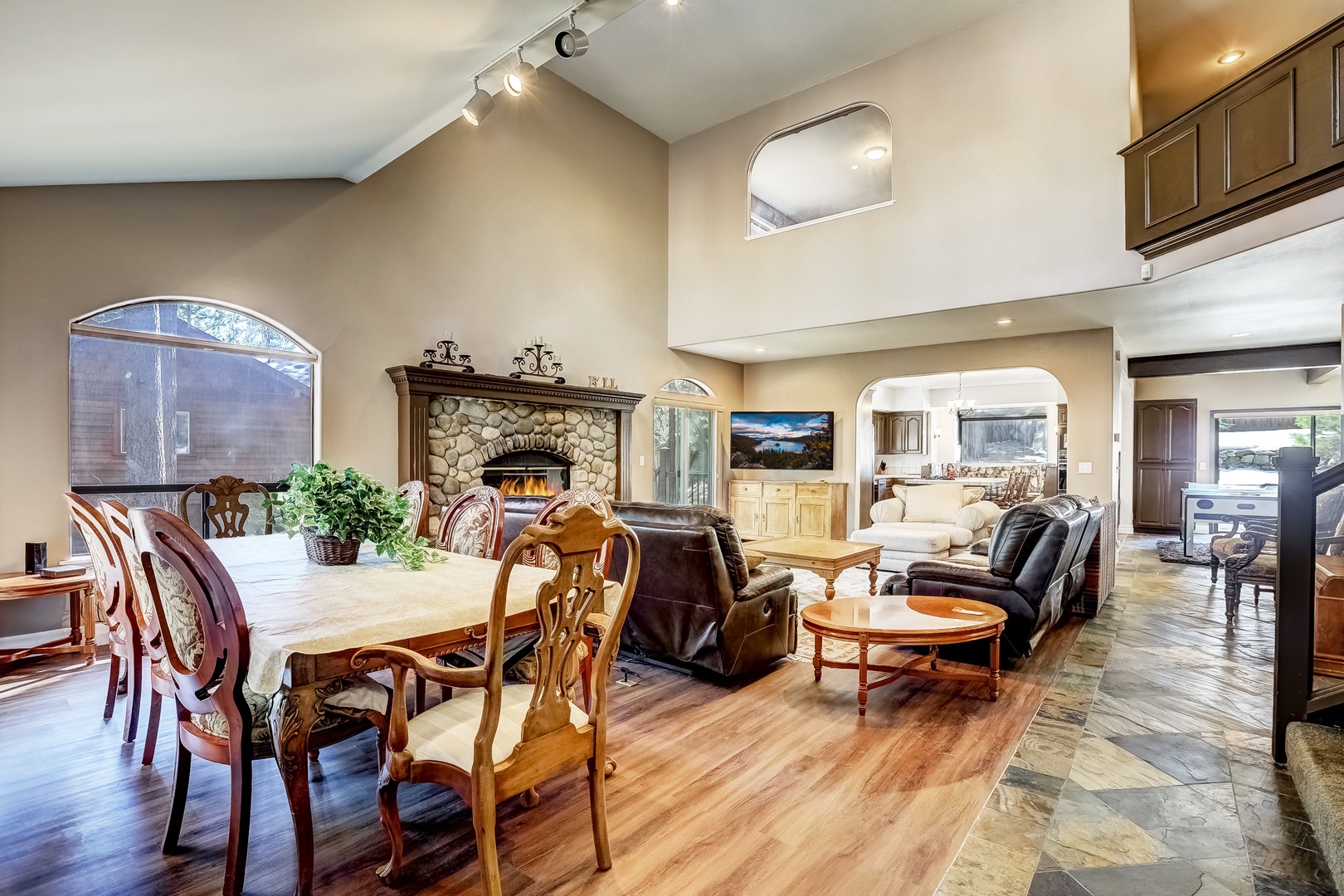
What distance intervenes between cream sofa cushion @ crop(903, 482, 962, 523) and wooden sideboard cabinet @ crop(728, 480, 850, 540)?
4.07ft

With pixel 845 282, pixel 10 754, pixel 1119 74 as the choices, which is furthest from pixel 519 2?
pixel 1119 74

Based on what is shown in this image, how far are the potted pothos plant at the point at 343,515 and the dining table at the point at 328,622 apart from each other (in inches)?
2.7

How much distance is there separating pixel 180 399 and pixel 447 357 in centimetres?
192

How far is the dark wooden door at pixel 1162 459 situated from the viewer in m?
10.3

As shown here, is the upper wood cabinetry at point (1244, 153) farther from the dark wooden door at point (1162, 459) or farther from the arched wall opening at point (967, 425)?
the dark wooden door at point (1162, 459)

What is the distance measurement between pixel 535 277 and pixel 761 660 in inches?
184

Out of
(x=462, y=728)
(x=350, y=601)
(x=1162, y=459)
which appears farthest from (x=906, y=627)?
(x=1162, y=459)

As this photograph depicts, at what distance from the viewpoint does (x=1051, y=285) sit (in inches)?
216

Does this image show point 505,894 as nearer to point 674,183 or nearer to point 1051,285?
point 1051,285

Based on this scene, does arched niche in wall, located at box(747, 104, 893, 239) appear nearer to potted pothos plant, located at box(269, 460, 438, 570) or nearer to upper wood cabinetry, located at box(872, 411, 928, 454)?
upper wood cabinetry, located at box(872, 411, 928, 454)

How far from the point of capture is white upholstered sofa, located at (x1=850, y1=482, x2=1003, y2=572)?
6.34 m

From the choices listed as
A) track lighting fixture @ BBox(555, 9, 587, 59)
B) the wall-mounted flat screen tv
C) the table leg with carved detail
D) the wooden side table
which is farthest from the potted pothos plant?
the wall-mounted flat screen tv

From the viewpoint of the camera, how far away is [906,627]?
3002 mm

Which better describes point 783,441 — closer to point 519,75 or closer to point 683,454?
point 683,454
